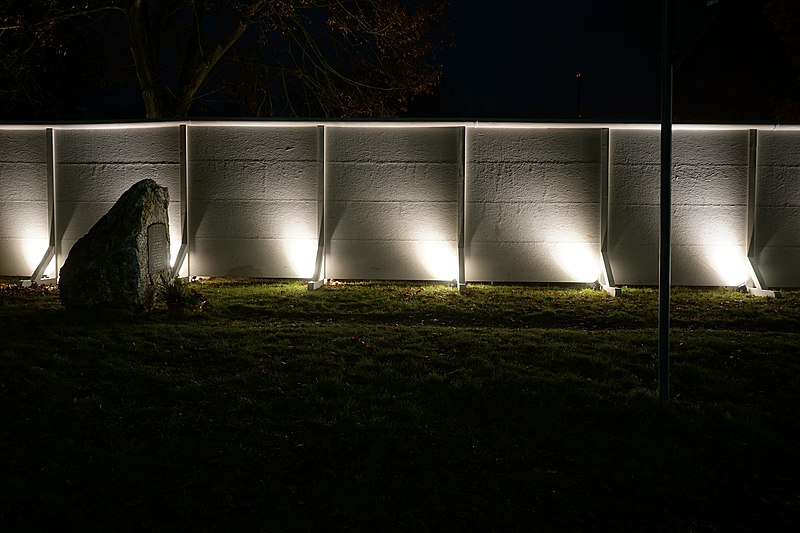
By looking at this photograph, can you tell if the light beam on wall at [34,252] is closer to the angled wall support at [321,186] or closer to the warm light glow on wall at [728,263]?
the angled wall support at [321,186]

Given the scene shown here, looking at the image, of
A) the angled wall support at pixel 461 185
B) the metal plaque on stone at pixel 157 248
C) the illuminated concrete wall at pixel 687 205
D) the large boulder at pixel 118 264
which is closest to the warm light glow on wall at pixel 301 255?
the angled wall support at pixel 461 185

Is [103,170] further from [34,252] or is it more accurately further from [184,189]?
[34,252]

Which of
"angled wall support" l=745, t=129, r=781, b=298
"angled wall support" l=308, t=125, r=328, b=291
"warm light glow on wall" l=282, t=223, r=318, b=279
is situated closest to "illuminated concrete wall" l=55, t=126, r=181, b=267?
"warm light glow on wall" l=282, t=223, r=318, b=279

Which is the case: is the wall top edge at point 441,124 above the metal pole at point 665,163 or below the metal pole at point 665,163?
above

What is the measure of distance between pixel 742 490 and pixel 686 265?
8.24m

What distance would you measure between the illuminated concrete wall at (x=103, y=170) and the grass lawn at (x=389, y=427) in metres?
4.53

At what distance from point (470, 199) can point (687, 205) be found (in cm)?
380

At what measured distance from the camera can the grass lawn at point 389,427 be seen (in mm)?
3727

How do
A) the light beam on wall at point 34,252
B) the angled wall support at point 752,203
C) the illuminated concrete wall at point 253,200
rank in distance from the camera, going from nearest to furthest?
the angled wall support at point 752,203, the illuminated concrete wall at point 253,200, the light beam on wall at point 34,252

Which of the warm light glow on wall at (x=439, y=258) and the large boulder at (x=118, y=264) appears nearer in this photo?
the large boulder at (x=118, y=264)

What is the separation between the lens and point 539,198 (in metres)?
11.7

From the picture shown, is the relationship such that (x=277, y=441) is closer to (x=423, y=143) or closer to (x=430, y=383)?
(x=430, y=383)

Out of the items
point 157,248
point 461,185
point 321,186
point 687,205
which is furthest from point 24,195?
point 687,205

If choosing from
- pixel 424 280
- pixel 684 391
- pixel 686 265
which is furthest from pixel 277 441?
pixel 686 265
